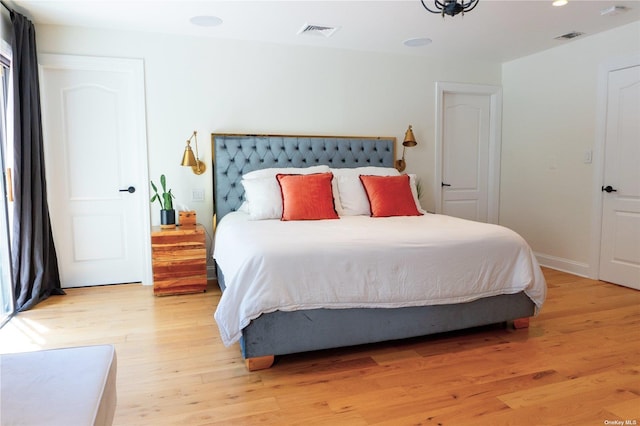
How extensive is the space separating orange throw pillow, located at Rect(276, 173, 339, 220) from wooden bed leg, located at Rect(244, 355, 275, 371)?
1.28 meters

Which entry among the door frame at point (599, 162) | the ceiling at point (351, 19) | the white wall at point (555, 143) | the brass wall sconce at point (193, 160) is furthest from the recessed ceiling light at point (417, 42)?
the brass wall sconce at point (193, 160)

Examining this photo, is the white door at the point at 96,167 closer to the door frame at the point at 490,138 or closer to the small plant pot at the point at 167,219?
the small plant pot at the point at 167,219

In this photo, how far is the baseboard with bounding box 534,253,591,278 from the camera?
4.24m

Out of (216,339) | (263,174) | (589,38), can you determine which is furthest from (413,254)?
(589,38)

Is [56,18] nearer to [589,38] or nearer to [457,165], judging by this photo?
[457,165]

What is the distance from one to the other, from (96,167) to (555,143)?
183 inches

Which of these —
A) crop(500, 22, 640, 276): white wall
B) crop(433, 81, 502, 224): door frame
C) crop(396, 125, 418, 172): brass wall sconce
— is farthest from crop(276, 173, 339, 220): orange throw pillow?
crop(500, 22, 640, 276): white wall

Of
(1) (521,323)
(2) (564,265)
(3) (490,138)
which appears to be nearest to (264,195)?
(1) (521,323)

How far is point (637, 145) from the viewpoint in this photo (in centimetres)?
373

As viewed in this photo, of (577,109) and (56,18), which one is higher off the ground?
(56,18)

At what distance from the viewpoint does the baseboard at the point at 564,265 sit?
424 centimetres

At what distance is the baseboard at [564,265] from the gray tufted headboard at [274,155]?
2063 mm

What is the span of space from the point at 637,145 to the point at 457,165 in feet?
5.79

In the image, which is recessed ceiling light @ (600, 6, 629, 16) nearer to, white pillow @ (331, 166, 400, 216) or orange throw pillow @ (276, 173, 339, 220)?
white pillow @ (331, 166, 400, 216)
